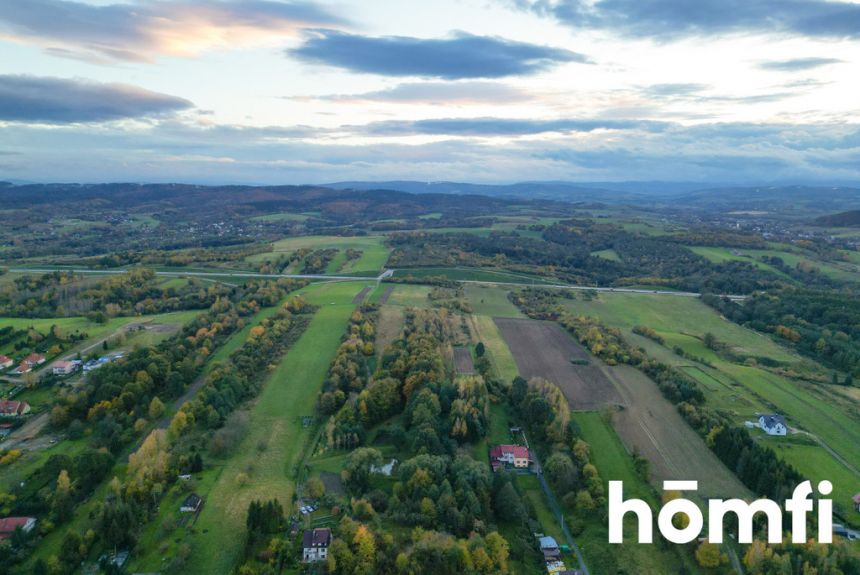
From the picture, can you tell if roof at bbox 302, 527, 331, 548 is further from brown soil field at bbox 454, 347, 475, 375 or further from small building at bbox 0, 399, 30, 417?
small building at bbox 0, 399, 30, 417

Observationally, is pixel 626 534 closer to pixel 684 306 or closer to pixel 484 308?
pixel 484 308

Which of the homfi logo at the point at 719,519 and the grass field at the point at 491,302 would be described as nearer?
the homfi logo at the point at 719,519

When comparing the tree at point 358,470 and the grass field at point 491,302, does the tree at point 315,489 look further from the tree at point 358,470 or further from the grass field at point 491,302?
the grass field at point 491,302

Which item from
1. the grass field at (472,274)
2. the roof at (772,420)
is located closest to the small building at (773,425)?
the roof at (772,420)

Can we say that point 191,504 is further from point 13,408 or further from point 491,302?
point 491,302

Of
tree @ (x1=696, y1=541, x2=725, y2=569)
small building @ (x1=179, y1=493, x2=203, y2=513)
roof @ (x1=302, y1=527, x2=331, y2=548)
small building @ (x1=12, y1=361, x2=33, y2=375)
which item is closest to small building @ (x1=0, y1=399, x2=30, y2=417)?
small building @ (x1=12, y1=361, x2=33, y2=375)
